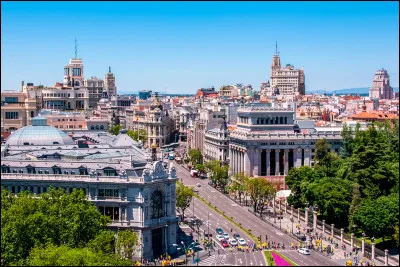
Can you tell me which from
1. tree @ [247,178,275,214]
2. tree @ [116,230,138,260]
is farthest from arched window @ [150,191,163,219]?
tree @ [247,178,275,214]

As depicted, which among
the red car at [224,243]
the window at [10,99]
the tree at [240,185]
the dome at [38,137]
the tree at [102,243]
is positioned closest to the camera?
the tree at [102,243]

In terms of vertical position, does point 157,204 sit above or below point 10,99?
below

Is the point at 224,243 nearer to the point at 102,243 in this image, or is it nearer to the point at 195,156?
the point at 102,243

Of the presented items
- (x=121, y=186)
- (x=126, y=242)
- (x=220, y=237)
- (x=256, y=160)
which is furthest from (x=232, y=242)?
(x=256, y=160)

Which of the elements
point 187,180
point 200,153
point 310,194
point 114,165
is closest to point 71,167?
point 114,165

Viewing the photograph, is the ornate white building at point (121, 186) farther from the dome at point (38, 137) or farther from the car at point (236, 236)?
the dome at point (38, 137)

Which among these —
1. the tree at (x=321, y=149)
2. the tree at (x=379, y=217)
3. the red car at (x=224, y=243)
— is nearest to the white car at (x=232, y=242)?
the red car at (x=224, y=243)
